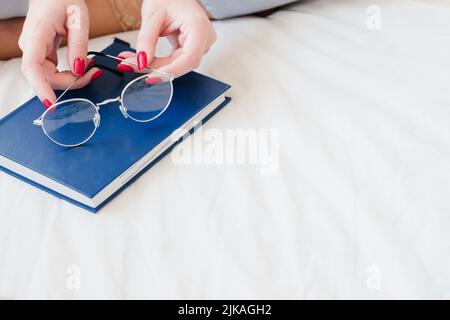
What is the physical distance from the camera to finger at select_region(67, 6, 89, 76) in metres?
0.68

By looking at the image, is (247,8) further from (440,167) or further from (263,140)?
(440,167)

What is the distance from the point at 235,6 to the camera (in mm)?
839

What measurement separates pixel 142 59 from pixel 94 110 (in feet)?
0.31

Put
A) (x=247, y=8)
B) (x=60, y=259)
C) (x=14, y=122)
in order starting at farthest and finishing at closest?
(x=247, y=8) < (x=14, y=122) < (x=60, y=259)

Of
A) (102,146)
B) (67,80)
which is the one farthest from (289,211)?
(67,80)

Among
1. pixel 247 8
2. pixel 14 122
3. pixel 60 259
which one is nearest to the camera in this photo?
pixel 60 259

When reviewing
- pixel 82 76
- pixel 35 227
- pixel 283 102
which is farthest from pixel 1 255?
pixel 283 102

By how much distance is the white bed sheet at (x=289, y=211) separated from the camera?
53 cm

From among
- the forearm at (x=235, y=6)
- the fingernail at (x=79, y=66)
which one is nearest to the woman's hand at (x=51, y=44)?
the fingernail at (x=79, y=66)

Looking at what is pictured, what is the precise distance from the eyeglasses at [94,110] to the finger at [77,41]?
30 mm

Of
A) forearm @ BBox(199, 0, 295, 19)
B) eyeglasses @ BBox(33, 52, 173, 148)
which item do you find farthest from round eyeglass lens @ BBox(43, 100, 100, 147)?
forearm @ BBox(199, 0, 295, 19)

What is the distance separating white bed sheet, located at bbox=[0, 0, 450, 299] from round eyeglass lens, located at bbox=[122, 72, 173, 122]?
0.07 metres

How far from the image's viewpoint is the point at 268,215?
1.89ft

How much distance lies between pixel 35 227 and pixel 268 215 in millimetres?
266
